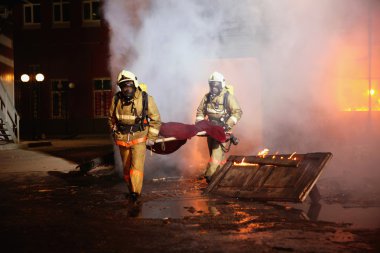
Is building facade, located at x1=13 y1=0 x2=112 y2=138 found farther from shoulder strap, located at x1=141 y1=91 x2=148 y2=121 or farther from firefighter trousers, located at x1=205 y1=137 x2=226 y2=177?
shoulder strap, located at x1=141 y1=91 x2=148 y2=121

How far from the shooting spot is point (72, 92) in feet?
93.4

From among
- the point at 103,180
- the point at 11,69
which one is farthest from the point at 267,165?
the point at 11,69

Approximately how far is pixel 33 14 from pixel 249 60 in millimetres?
21018

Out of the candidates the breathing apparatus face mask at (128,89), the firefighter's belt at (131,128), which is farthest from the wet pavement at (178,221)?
the breathing apparatus face mask at (128,89)

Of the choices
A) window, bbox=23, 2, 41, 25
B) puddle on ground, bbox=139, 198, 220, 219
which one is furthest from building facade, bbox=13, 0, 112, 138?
puddle on ground, bbox=139, 198, 220, 219

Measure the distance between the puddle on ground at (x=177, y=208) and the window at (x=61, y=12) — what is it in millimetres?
25089

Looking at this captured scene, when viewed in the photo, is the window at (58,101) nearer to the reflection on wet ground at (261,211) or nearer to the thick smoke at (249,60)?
the thick smoke at (249,60)

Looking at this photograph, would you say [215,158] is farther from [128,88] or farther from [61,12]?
[61,12]

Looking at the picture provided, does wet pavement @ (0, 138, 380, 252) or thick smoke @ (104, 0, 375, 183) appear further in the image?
thick smoke @ (104, 0, 375, 183)

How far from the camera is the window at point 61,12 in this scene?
2923 cm

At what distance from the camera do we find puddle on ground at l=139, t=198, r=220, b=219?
563 cm

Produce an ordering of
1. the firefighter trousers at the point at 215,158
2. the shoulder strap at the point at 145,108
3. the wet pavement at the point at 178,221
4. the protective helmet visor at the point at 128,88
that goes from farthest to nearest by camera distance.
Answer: the firefighter trousers at the point at 215,158 < the shoulder strap at the point at 145,108 < the protective helmet visor at the point at 128,88 < the wet pavement at the point at 178,221

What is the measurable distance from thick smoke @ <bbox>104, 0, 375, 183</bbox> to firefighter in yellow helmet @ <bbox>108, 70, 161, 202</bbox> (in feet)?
9.15

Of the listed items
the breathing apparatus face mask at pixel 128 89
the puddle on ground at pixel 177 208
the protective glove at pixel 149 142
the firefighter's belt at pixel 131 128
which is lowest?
the puddle on ground at pixel 177 208
